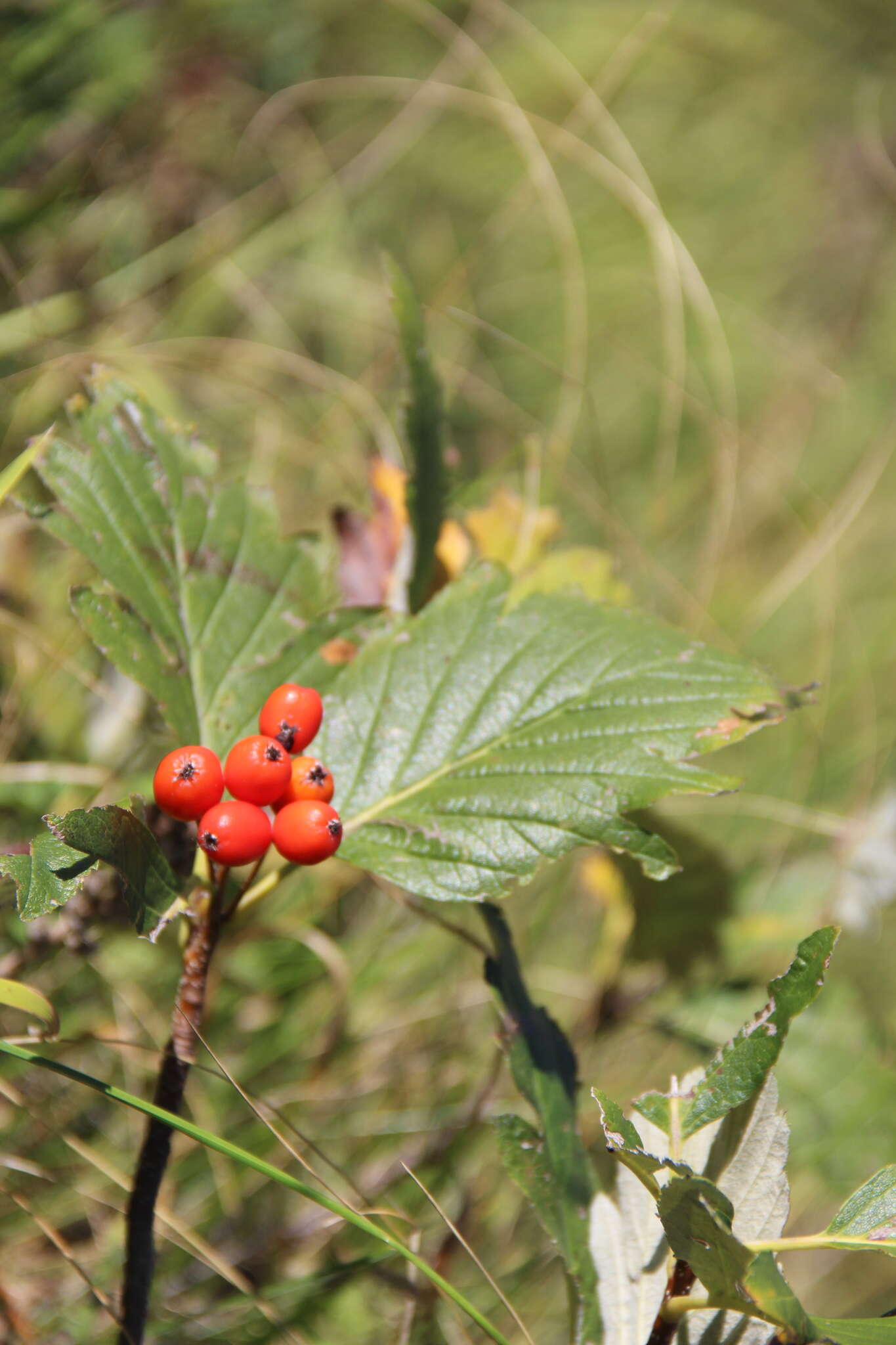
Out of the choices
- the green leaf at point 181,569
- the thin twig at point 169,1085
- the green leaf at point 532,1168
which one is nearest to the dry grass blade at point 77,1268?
the thin twig at point 169,1085

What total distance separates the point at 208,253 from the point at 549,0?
133cm

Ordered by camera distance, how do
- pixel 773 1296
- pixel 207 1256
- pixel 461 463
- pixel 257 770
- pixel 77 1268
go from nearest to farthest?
pixel 773 1296 < pixel 257 770 < pixel 77 1268 < pixel 207 1256 < pixel 461 463

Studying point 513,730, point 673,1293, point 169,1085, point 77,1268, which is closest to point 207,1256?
point 77,1268

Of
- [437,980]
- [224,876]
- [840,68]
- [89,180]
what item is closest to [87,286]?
[89,180]

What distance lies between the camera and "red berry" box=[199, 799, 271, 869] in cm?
65

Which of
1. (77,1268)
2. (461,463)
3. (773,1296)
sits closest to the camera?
(773,1296)

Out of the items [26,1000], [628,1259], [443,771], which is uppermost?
[443,771]

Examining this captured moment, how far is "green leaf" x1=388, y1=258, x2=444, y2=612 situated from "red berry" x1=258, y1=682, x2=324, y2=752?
0.31 m

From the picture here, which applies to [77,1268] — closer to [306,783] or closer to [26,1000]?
[26,1000]

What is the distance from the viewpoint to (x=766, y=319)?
8.45 ft

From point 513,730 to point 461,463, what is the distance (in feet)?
3.93

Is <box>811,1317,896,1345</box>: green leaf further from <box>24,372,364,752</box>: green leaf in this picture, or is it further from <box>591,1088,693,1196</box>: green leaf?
<box>24,372,364,752</box>: green leaf

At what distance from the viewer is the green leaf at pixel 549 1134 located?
74cm

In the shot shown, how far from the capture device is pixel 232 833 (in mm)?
Result: 647
